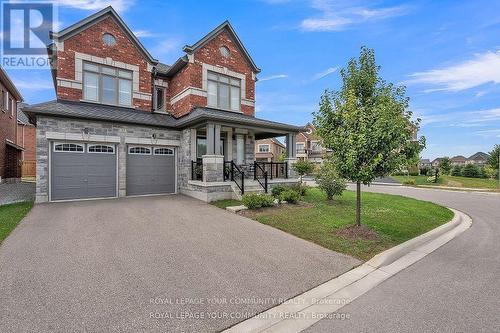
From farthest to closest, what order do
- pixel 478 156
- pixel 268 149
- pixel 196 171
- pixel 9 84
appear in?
pixel 478 156 → pixel 268 149 → pixel 9 84 → pixel 196 171

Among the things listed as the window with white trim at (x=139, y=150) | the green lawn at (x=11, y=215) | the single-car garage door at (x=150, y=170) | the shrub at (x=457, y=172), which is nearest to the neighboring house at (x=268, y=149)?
the shrub at (x=457, y=172)

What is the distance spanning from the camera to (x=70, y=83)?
43.3 ft

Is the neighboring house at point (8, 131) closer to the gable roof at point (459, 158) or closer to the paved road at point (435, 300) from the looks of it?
the paved road at point (435, 300)

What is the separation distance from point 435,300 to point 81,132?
45.9 feet

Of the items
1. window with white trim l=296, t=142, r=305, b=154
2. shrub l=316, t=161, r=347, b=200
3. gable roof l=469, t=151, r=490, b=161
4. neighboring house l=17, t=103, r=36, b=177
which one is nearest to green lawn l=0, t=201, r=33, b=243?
shrub l=316, t=161, r=347, b=200

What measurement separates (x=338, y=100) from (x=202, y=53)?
35.5ft

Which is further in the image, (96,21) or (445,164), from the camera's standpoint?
(445,164)

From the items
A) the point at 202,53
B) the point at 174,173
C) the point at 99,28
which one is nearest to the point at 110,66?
the point at 99,28

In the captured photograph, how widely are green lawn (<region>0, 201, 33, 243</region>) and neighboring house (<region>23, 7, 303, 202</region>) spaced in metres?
1.03

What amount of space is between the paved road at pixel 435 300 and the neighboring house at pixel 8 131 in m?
23.8

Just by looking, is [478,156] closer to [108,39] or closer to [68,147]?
[108,39]

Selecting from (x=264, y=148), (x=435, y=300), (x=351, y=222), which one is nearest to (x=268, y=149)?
(x=264, y=148)

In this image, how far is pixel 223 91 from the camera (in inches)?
652

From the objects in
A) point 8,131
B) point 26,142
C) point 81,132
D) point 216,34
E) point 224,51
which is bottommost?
point 81,132
